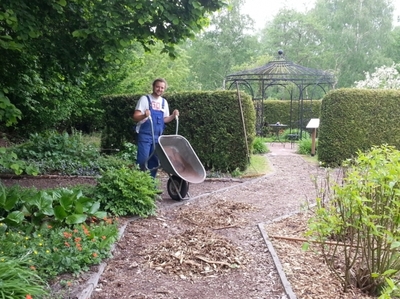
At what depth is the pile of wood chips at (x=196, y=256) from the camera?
10.1 ft

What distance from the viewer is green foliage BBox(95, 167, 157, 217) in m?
4.37

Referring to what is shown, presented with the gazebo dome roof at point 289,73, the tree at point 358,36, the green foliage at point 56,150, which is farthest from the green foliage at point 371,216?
the tree at point 358,36

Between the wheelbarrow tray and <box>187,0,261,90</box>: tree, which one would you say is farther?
<box>187,0,261,90</box>: tree

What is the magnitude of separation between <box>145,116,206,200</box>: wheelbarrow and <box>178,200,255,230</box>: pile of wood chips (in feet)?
1.41

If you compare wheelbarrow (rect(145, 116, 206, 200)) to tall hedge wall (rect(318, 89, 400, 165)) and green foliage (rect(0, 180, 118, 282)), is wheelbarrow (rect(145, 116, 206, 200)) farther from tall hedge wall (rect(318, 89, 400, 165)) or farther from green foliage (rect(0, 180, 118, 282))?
tall hedge wall (rect(318, 89, 400, 165))

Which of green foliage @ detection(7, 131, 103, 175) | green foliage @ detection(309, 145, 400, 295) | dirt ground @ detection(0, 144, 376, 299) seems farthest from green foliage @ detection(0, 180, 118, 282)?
green foliage @ detection(7, 131, 103, 175)

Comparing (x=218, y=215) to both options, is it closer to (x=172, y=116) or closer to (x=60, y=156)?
(x=172, y=116)

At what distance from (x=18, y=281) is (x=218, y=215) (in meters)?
2.71

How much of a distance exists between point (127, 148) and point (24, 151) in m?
2.09

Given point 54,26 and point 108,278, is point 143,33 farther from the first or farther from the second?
point 108,278

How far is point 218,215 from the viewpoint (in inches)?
183

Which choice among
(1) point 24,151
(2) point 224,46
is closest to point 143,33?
(1) point 24,151

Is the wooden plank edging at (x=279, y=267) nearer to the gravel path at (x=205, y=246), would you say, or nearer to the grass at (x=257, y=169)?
the gravel path at (x=205, y=246)

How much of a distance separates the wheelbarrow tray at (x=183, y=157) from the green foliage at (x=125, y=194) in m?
0.79
